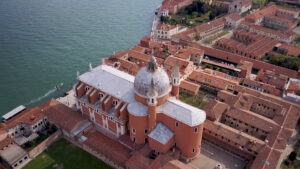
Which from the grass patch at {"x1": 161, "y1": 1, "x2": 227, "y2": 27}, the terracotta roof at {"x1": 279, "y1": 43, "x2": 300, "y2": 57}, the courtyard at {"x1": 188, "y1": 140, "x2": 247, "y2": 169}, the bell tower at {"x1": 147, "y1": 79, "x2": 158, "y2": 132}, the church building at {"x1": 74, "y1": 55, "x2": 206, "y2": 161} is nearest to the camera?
the bell tower at {"x1": 147, "y1": 79, "x2": 158, "y2": 132}

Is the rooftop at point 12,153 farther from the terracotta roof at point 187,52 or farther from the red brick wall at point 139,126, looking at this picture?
the terracotta roof at point 187,52

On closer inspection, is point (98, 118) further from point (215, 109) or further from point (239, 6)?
point (239, 6)

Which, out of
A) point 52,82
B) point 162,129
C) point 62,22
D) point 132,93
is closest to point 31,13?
point 62,22

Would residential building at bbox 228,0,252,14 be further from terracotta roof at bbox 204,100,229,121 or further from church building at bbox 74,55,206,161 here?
church building at bbox 74,55,206,161

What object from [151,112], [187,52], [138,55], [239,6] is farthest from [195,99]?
[239,6]

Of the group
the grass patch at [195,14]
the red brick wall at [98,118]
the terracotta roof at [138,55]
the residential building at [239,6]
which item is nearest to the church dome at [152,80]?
the red brick wall at [98,118]

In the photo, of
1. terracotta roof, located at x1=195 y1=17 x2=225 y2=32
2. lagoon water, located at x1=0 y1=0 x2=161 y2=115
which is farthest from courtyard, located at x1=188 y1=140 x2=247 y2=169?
terracotta roof, located at x1=195 y1=17 x2=225 y2=32
